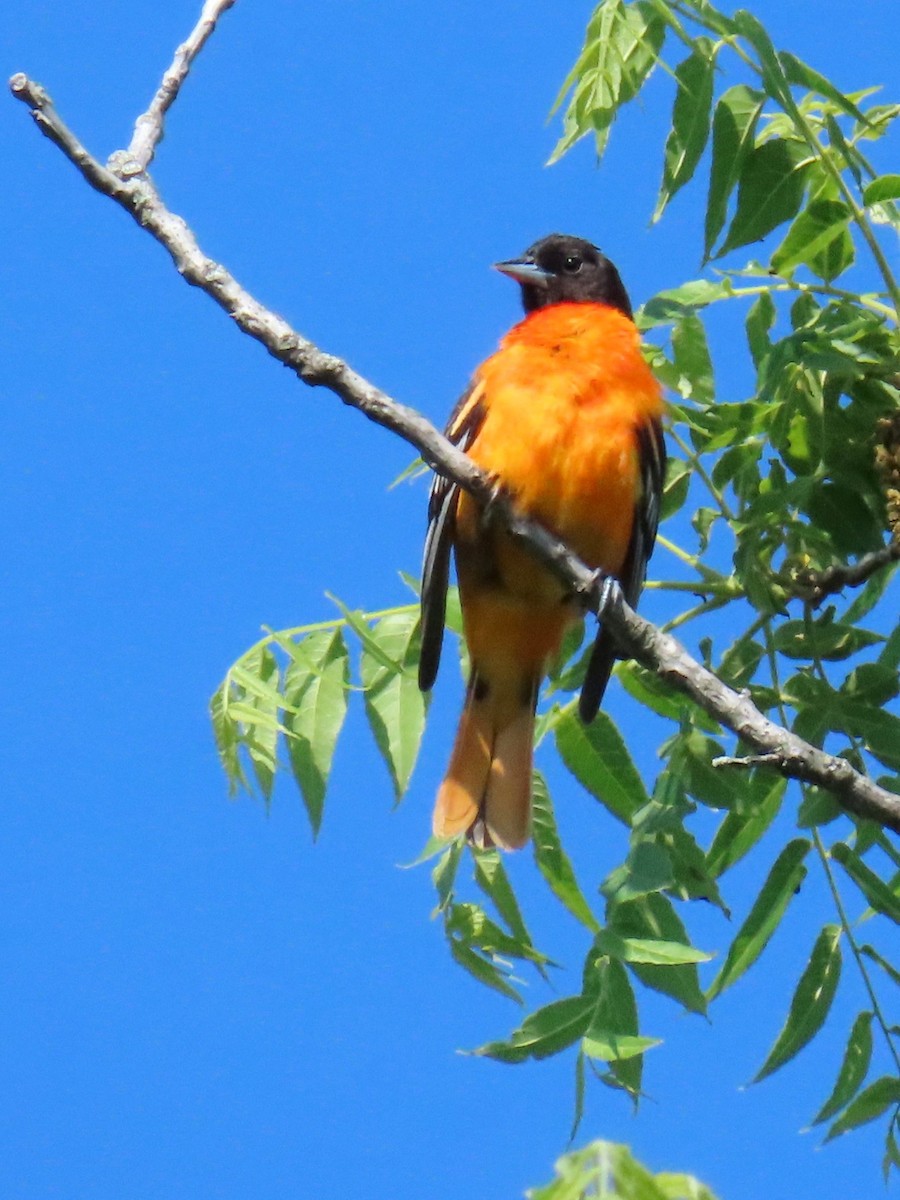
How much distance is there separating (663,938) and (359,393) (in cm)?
132

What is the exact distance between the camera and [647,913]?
369 cm

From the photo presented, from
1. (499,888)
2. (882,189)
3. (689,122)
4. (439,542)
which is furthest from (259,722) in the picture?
(882,189)

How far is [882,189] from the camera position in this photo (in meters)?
3.89

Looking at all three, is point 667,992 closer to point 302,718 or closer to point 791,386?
point 302,718

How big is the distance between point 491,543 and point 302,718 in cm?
105

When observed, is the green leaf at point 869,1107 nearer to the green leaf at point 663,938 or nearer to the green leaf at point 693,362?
the green leaf at point 663,938

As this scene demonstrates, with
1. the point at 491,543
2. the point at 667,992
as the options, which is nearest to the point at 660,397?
the point at 491,543

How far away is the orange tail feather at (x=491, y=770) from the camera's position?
4406 millimetres

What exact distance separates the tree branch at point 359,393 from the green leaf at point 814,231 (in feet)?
3.60

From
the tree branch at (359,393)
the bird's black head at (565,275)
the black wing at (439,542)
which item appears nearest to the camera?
the tree branch at (359,393)

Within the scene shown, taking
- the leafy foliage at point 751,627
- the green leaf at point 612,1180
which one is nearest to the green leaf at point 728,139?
the leafy foliage at point 751,627

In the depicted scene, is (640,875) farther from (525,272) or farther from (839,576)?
(525,272)

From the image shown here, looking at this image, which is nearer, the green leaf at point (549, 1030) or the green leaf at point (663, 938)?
the green leaf at point (549, 1030)

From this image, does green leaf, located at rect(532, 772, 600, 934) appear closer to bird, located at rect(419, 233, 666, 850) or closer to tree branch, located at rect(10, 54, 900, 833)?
bird, located at rect(419, 233, 666, 850)
